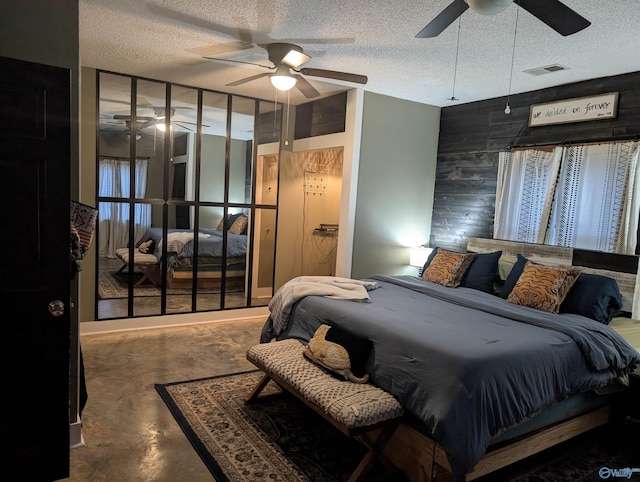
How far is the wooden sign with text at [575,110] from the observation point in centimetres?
379

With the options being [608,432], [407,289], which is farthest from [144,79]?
[608,432]

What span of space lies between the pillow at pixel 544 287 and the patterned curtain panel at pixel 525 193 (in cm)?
85

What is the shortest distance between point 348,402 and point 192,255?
325 cm

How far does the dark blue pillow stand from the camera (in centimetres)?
380

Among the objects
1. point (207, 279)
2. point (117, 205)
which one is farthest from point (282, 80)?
point (207, 279)

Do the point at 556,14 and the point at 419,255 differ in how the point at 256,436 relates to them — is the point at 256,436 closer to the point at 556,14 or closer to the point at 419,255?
the point at 556,14

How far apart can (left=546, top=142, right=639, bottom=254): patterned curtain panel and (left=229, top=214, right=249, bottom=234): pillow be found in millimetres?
3255

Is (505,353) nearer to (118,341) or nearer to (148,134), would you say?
(118,341)

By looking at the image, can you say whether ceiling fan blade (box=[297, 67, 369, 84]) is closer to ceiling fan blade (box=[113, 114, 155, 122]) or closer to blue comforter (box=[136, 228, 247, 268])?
ceiling fan blade (box=[113, 114, 155, 122])

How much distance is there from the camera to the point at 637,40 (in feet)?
9.91

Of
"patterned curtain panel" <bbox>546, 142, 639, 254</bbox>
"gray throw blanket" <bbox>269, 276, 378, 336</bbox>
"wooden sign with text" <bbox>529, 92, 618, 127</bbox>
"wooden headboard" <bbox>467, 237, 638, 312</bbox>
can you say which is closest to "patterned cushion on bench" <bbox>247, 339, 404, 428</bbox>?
"gray throw blanket" <bbox>269, 276, 378, 336</bbox>

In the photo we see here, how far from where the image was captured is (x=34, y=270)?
215cm

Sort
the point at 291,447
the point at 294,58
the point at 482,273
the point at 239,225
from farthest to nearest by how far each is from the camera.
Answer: the point at 239,225
the point at 482,273
the point at 294,58
the point at 291,447

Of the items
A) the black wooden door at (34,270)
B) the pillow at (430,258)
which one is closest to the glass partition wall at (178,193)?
the pillow at (430,258)
